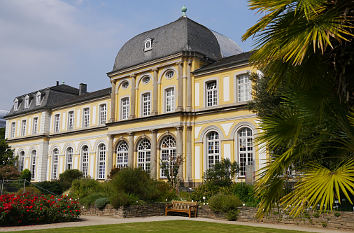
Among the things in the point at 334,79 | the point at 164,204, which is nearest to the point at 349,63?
the point at 334,79

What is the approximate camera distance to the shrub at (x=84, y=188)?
21.0 m

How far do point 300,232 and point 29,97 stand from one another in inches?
1629

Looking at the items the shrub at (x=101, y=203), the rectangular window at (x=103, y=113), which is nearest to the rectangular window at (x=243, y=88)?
the shrub at (x=101, y=203)

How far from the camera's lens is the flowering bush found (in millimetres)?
12898

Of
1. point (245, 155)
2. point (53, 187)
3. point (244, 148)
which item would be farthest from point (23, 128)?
point (245, 155)

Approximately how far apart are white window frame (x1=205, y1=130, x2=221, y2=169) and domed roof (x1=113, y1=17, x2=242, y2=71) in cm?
656

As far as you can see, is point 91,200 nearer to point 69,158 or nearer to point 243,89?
point 243,89

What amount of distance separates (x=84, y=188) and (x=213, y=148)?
368 inches

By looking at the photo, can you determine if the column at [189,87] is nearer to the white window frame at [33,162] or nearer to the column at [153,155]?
the column at [153,155]

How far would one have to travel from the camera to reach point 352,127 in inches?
202

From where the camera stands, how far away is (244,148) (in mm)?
24812

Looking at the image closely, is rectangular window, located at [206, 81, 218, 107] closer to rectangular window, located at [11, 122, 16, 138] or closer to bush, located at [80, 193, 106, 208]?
bush, located at [80, 193, 106, 208]

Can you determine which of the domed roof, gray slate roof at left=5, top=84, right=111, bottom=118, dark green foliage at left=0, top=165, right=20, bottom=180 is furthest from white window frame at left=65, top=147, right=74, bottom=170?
the domed roof

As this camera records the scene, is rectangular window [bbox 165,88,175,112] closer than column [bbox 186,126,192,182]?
No
